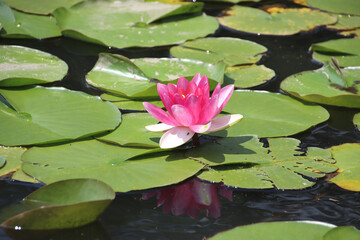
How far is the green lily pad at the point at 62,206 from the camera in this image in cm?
136

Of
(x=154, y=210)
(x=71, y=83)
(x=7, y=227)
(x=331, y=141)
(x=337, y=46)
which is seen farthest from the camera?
(x=337, y=46)

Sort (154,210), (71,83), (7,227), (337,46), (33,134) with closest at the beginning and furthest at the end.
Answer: (7,227) < (154,210) < (33,134) < (71,83) < (337,46)

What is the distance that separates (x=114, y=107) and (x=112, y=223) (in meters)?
0.74

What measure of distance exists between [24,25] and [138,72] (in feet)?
3.67

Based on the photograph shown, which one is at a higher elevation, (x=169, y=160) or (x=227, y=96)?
(x=227, y=96)

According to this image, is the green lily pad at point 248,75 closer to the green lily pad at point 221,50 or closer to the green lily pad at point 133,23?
the green lily pad at point 221,50

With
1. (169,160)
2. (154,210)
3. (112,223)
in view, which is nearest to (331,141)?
(169,160)

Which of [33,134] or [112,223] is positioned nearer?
[112,223]

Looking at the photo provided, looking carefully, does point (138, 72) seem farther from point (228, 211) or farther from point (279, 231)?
point (279, 231)

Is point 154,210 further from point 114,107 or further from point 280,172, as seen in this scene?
point 114,107

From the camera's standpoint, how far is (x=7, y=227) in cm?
138

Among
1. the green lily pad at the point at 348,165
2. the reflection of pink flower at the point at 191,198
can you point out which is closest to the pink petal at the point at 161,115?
the reflection of pink flower at the point at 191,198

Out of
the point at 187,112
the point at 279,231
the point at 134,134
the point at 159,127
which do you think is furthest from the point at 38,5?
the point at 279,231

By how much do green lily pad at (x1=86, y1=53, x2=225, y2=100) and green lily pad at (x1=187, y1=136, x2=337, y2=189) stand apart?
478 millimetres
